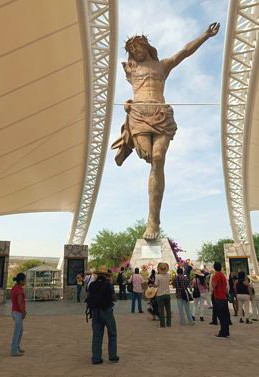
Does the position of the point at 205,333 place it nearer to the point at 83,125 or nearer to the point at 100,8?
the point at 100,8

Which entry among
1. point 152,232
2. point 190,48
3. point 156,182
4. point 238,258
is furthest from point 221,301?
point 190,48

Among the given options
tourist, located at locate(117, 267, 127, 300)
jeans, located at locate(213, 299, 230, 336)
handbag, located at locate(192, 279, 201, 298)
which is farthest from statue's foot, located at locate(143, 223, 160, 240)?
jeans, located at locate(213, 299, 230, 336)

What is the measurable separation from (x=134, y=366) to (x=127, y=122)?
38.3 ft

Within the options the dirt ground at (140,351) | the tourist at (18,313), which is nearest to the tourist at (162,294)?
the dirt ground at (140,351)

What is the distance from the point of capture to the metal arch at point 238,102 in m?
16.2

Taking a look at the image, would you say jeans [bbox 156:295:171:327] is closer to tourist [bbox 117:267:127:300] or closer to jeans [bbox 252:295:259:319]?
jeans [bbox 252:295:259:319]

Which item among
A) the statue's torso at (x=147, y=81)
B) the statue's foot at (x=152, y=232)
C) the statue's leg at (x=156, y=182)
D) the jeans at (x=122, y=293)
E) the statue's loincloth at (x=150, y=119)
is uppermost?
the statue's torso at (x=147, y=81)

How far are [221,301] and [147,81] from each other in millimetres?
10615

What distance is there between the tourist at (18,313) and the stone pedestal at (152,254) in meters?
8.23

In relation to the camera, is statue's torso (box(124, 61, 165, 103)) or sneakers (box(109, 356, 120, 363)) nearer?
sneakers (box(109, 356, 120, 363))

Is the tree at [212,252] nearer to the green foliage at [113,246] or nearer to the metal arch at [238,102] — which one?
the green foliage at [113,246]

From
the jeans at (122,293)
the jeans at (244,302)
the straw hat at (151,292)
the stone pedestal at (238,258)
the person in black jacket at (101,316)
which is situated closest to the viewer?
the person in black jacket at (101,316)

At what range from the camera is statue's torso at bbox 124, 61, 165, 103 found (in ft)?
48.8

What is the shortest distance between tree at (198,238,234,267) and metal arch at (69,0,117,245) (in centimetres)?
4084
